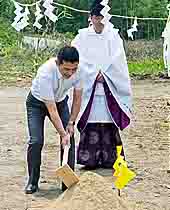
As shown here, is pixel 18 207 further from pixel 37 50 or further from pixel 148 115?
pixel 37 50

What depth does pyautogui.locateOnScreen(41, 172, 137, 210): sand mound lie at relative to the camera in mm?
5223

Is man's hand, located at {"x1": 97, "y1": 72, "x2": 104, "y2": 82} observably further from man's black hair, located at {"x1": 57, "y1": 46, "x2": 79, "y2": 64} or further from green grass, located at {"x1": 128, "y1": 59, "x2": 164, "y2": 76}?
green grass, located at {"x1": 128, "y1": 59, "x2": 164, "y2": 76}

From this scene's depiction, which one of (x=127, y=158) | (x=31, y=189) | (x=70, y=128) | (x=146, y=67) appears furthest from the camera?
(x=146, y=67)

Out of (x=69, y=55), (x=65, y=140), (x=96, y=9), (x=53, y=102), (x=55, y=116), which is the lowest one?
(x=65, y=140)

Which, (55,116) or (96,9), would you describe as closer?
(55,116)

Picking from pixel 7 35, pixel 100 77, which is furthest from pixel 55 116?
pixel 7 35

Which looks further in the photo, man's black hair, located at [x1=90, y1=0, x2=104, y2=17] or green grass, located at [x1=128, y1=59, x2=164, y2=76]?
green grass, located at [x1=128, y1=59, x2=164, y2=76]

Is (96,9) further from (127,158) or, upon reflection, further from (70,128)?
(127,158)

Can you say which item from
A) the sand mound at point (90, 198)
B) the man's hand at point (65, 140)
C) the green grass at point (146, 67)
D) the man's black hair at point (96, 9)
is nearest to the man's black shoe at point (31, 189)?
the man's hand at point (65, 140)

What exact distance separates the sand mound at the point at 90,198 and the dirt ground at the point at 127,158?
2.26 ft

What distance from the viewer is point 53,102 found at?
6176 mm

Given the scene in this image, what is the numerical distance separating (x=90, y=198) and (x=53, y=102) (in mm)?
1212

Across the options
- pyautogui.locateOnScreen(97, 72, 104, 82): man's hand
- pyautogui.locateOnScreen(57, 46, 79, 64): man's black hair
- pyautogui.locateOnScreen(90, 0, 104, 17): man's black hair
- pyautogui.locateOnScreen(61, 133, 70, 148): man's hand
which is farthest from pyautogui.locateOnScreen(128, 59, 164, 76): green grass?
pyautogui.locateOnScreen(57, 46, 79, 64): man's black hair

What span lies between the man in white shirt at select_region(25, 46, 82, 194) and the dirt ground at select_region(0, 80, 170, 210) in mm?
329
